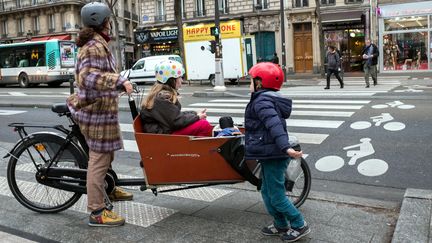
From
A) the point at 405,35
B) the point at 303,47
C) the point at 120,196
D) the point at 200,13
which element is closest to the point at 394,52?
the point at 405,35

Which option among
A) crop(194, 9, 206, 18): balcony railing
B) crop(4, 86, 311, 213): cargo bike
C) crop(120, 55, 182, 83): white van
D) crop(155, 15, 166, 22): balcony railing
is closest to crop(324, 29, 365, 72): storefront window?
crop(194, 9, 206, 18): balcony railing

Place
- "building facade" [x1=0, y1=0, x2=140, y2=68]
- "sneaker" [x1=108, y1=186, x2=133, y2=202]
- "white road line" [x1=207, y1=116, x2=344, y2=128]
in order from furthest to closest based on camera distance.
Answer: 1. "building facade" [x1=0, y1=0, x2=140, y2=68]
2. "white road line" [x1=207, y1=116, x2=344, y2=128]
3. "sneaker" [x1=108, y1=186, x2=133, y2=202]

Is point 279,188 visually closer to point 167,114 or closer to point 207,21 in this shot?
point 167,114

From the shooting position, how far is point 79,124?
4305 mm

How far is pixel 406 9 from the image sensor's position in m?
27.7

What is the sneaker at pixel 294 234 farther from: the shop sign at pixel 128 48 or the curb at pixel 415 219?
the shop sign at pixel 128 48

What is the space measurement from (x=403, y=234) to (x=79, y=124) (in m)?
2.80

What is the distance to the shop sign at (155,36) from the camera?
126 ft

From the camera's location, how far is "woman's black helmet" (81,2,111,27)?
412cm

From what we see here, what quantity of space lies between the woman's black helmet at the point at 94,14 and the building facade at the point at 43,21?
48296mm

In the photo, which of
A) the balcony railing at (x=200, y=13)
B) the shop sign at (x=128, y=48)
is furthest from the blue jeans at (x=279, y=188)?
the shop sign at (x=128, y=48)

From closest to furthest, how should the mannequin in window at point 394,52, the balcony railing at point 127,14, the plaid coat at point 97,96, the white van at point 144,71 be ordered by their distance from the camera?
the plaid coat at point 97,96 → the mannequin in window at point 394,52 → the white van at point 144,71 → the balcony railing at point 127,14

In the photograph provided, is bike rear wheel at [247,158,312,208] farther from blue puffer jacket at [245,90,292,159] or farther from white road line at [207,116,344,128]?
white road line at [207,116,344,128]

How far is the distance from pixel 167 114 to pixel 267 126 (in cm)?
107
